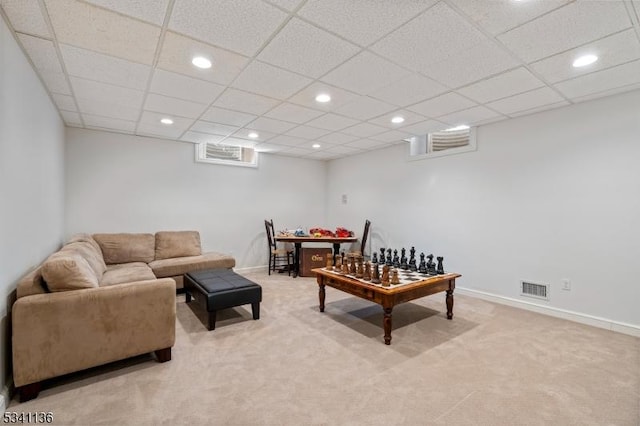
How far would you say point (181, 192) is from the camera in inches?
210

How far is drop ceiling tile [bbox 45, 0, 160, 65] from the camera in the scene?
5.94 feet

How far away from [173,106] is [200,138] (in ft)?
5.26

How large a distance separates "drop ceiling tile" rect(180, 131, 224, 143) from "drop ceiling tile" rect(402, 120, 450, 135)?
10.0 feet

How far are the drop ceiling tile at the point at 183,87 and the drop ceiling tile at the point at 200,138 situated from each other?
1621 mm

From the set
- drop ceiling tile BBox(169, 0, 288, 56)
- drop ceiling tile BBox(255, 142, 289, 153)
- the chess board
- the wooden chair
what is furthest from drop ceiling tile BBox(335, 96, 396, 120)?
the wooden chair

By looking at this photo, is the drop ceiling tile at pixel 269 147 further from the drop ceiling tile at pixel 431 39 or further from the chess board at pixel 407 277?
the drop ceiling tile at pixel 431 39

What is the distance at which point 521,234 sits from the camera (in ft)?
12.7

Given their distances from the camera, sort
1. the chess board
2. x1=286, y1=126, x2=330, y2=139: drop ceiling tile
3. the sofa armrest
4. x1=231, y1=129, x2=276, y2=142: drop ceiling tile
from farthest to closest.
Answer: x1=231, y1=129, x2=276, y2=142: drop ceiling tile
x1=286, y1=126, x2=330, y2=139: drop ceiling tile
the chess board
the sofa armrest

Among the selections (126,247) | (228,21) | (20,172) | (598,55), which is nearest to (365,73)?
(228,21)

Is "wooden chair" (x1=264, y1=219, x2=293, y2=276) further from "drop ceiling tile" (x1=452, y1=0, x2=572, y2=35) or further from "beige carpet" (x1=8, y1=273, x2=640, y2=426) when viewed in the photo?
"drop ceiling tile" (x1=452, y1=0, x2=572, y2=35)

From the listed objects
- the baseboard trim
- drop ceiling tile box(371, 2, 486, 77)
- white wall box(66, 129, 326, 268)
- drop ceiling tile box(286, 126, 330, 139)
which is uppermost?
drop ceiling tile box(371, 2, 486, 77)

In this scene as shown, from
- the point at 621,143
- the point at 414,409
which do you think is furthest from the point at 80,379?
the point at 621,143

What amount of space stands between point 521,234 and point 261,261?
15.1 ft

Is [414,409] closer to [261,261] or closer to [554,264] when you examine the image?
[554,264]
